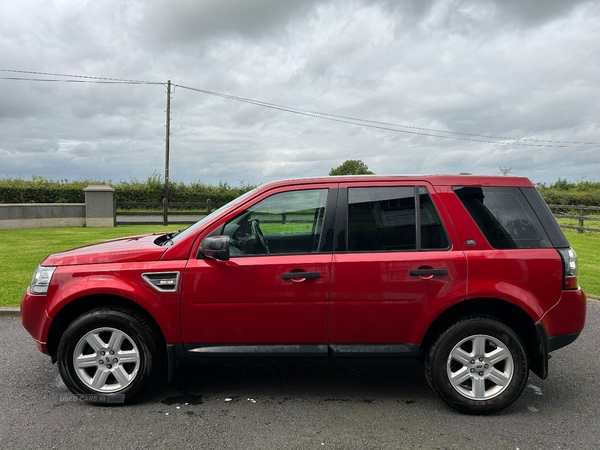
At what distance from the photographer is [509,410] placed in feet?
11.4

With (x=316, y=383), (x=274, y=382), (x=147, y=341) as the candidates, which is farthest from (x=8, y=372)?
(x=316, y=383)

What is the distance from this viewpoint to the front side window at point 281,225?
352 cm

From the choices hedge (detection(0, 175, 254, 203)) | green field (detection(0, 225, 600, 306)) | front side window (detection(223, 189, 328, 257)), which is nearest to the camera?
front side window (detection(223, 189, 328, 257))

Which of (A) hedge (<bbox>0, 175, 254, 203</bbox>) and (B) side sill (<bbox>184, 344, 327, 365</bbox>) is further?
(A) hedge (<bbox>0, 175, 254, 203</bbox>)

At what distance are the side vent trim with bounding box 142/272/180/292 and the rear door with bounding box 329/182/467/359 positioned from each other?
1.20 metres

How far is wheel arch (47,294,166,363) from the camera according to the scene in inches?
139

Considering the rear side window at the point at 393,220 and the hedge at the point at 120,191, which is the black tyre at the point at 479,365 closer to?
the rear side window at the point at 393,220

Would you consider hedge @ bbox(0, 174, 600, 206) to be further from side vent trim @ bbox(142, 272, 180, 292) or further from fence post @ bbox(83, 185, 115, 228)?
side vent trim @ bbox(142, 272, 180, 292)

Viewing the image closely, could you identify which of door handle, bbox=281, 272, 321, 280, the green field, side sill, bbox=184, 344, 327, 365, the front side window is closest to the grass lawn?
the green field

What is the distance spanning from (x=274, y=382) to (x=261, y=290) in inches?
43.2

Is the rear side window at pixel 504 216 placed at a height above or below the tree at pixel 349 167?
below

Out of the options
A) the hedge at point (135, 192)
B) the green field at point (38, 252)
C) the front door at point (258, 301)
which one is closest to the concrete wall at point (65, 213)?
the green field at point (38, 252)

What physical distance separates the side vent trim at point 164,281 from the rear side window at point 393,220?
1.36 meters

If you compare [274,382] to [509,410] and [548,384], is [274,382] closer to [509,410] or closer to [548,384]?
[509,410]
